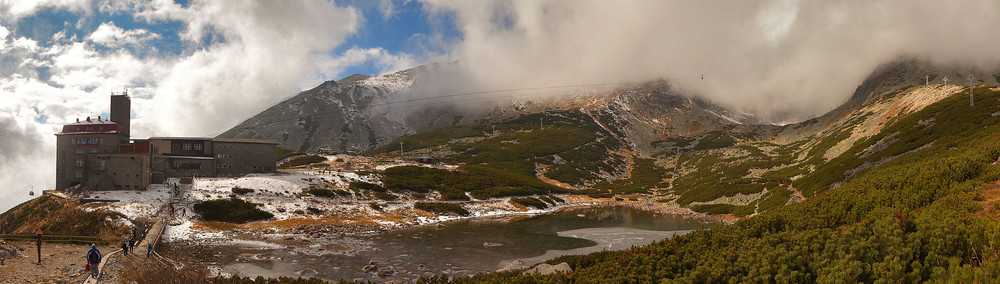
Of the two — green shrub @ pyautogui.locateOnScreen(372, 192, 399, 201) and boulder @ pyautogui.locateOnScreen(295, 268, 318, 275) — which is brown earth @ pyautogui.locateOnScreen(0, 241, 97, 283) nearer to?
boulder @ pyautogui.locateOnScreen(295, 268, 318, 275)

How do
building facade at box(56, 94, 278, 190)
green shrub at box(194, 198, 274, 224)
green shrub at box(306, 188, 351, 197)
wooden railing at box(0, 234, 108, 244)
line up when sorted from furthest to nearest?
green shrub at box(306, 188, 351, 197), building facade at box(56, 94, 278, 190), green shrub at box(194, 198, 274, 224), wooden railing at box(0, 234, 108, 244)

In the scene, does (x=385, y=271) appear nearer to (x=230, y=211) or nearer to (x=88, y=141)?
(x=230, y=211)

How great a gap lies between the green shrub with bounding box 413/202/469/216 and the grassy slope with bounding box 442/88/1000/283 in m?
54.2

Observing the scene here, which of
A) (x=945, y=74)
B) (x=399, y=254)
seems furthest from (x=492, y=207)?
(x=945, y=74)

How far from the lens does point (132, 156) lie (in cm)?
6219

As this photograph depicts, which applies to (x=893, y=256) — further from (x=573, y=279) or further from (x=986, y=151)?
(x=986, y=151)

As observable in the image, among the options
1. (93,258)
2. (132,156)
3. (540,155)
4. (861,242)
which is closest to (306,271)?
(93,258)

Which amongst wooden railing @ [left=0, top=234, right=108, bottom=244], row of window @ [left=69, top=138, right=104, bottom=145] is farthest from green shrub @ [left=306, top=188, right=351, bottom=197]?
wooden railing @ [left=0, top=234, right=108, bottom=244]

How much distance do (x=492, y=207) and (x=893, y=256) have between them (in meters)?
75.7

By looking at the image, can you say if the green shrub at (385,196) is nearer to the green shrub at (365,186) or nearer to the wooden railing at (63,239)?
the green shrub at (365,186)

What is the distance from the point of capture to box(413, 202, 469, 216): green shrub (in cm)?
7750

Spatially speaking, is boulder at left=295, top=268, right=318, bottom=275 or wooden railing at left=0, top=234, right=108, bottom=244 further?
wooden railing at left=0, top=234, right=108, bottom=244

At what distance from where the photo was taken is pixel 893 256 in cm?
1217

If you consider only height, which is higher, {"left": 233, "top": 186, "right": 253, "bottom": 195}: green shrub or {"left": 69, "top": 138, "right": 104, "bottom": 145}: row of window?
{"left": 69, "top": 138, "right": 104, "bottom": 145}: row of window
